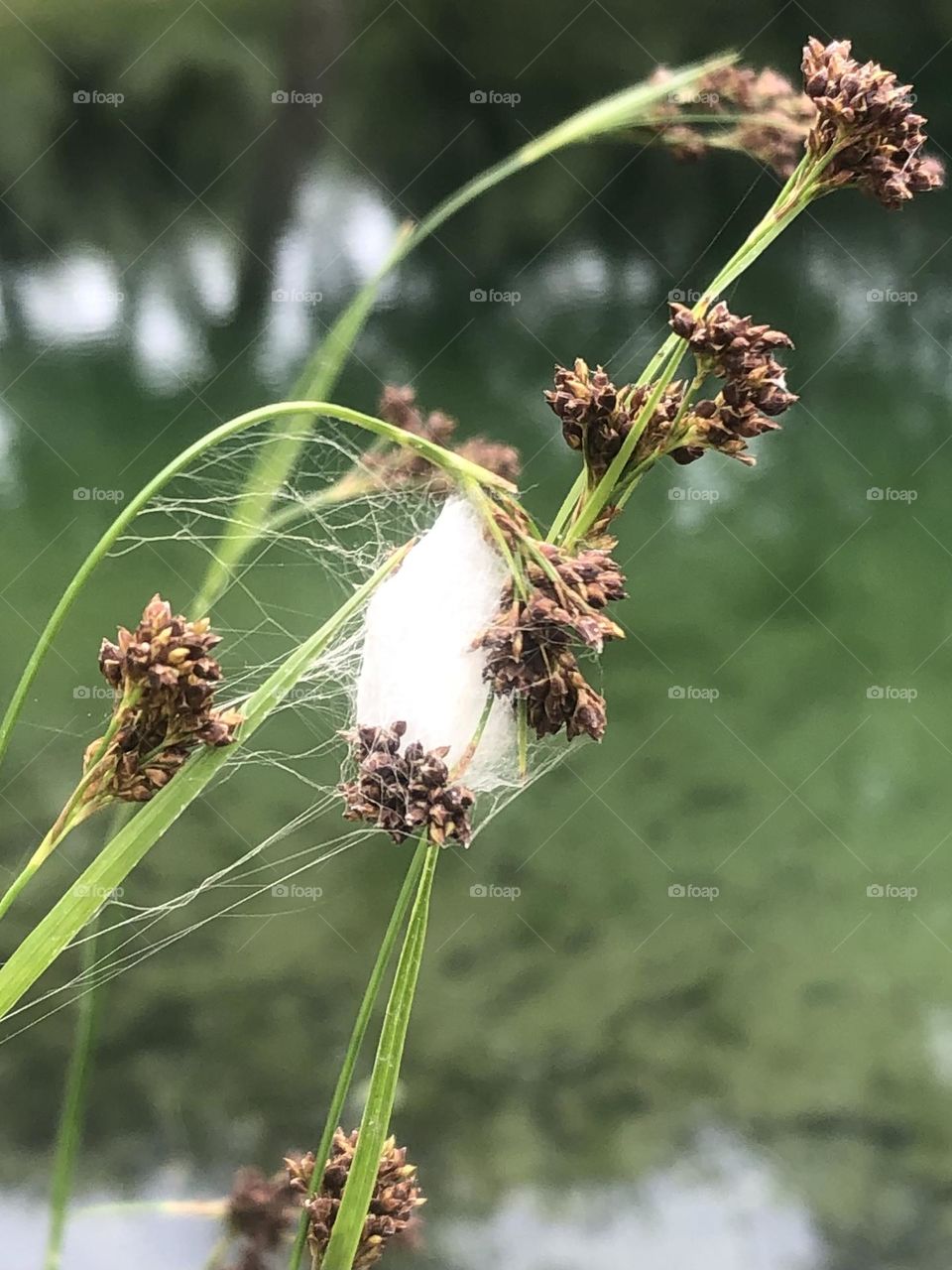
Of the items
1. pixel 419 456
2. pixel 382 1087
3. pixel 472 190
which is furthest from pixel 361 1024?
pixel 472 190

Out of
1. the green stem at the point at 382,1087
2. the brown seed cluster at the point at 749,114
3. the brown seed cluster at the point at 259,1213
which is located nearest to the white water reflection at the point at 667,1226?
the brown seed cluster at the point at 259,1213

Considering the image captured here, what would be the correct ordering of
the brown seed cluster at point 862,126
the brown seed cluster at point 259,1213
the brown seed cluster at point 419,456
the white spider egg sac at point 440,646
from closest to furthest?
the brown seed cluster at point 862,126 < the white spider egg sac at point 440,646 < the brown seed cluster at point 419,456 < the brown seed cluster at point 259,1213

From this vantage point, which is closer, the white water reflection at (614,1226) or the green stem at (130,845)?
the green stem at (130,845)

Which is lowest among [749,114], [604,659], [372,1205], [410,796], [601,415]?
[372,1205]

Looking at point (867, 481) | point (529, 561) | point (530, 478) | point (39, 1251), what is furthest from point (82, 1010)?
point (867, 481)

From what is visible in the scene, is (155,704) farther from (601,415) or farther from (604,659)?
(604,659)

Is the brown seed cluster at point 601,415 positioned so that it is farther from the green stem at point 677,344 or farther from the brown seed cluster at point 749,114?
the brown seed cluster at point 749,114

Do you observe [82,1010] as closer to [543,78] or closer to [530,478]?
[530,478]
